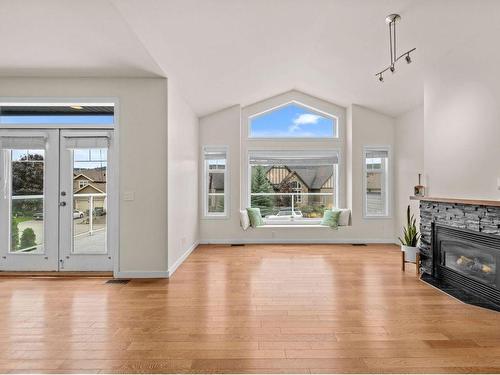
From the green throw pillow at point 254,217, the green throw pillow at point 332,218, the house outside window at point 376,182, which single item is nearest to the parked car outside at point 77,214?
the green throw pillow at point 254,217

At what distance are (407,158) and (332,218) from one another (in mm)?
1900

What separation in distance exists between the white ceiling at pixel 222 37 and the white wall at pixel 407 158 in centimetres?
69

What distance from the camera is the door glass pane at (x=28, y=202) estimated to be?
14.7 ft

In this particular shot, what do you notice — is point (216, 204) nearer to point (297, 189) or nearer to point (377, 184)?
point (297, 189)

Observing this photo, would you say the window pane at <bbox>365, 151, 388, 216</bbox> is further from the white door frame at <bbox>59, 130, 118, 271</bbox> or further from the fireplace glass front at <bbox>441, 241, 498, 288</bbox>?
the white door frame at <bbox>59, 130, 118, 271</bbox>

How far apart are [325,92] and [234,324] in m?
5.20

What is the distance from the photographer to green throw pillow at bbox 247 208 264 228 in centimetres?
676

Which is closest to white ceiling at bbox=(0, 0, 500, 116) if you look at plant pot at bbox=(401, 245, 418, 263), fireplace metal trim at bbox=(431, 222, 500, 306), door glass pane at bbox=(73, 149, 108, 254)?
door glass pane at bbox=(73, 149, 108, 254)

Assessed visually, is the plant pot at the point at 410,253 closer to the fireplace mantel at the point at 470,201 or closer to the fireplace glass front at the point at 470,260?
the fireplace glass front at the point at 470,260

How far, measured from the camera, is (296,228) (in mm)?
6789

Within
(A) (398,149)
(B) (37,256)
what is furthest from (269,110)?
Result: (B) (37,256)

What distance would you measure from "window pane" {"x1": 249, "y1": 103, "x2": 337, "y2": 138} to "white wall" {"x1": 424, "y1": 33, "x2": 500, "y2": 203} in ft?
9.11

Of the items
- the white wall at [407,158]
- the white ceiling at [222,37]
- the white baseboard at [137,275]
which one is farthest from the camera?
the white wall at [407,158]

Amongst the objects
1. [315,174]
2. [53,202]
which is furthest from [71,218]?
[315,174]
